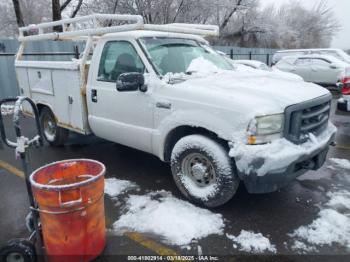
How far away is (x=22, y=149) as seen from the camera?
2.53 m

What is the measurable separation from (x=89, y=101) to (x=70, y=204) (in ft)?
8.50

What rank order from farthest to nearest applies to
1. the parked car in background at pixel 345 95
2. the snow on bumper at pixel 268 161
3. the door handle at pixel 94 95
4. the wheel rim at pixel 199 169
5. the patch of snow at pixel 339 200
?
the parked car in background at pixel 345 95, the door handle at pixel 94 95, the patch of snow at pixel 339 200, the wheel rim at pixel 199 169, the snow on bumper at pixel 268 161

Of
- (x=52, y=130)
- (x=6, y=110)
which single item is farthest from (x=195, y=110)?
(x=6, y=110)

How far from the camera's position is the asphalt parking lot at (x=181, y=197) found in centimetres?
292

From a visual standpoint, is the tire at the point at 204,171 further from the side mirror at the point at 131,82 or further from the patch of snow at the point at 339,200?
the patch of snow at the point at 339,200

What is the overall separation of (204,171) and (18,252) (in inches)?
76.5

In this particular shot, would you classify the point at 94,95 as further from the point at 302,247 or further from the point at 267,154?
the point at 302,247

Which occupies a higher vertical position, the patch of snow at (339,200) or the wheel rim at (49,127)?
the wheel rim at (49,127)

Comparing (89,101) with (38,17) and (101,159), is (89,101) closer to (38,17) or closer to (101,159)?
(101,159)

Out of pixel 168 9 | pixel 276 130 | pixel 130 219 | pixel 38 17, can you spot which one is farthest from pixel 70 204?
pixel 38 17

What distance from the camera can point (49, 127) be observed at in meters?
6.02

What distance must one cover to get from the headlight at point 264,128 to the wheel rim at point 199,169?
599mm

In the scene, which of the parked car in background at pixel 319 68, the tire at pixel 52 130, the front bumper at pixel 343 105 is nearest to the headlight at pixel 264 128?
the tire at pixel 52 130

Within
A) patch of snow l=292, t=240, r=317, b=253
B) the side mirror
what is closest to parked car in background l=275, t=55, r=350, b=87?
the side mirror
